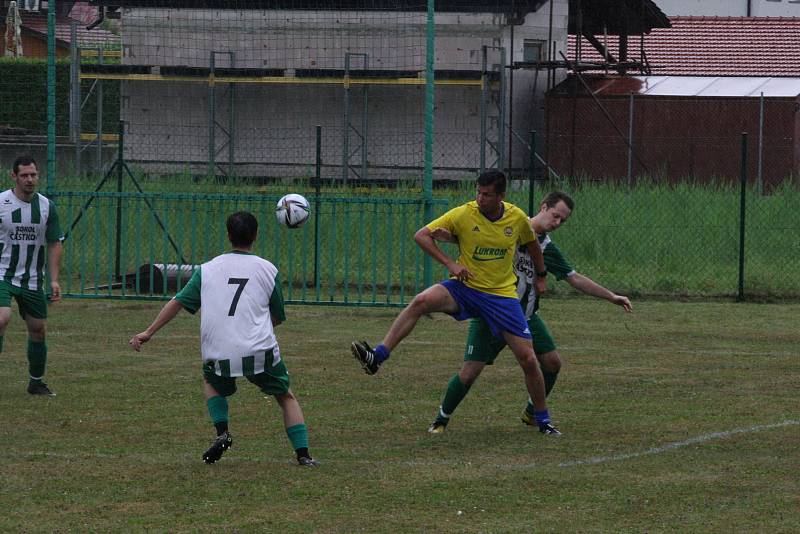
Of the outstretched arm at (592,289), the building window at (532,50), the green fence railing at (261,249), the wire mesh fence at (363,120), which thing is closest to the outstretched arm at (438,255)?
the outstretched arm at (592,289)

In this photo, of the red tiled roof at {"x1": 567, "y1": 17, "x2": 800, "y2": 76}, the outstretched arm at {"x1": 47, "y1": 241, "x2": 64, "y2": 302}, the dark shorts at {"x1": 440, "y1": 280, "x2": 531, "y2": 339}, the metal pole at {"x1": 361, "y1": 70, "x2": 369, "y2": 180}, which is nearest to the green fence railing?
the metal pole at {"x1": 361, "y1": 70, "x2": 369, "y2": 180}

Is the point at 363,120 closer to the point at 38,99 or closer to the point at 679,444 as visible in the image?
the point at 38,99

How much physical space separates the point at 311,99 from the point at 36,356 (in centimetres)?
1941

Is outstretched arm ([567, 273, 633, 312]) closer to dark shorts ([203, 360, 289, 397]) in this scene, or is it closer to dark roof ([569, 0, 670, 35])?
dark shorts ([203, 360, 289, 397])

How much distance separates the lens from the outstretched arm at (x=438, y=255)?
8938 millimetres

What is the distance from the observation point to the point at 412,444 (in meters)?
8.94

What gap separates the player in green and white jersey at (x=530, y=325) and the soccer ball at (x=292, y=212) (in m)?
2.23

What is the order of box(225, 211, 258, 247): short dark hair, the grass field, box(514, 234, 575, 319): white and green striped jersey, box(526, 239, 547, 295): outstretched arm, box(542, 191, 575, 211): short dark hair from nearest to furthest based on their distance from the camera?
the grass field
box(225, 211, 258, 247): short dark hair
box(526, 239, 547, 295): outstretched arm
box(542, 191, 575, 211): short dark hair
box(514, 234, 575, 319): white and green striped jersey

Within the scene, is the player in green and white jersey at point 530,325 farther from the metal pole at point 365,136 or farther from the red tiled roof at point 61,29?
the red tiled roof at point 61,29

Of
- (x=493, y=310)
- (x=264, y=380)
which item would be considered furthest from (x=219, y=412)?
(x=493, y=310)

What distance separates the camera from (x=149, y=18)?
27.0m

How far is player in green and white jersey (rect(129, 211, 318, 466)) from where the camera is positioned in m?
7.82

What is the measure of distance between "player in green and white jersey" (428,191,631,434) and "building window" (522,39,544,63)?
2363 centimetres

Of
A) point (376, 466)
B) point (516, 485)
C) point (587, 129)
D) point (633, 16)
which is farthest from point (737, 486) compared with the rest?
point (633, 16)
